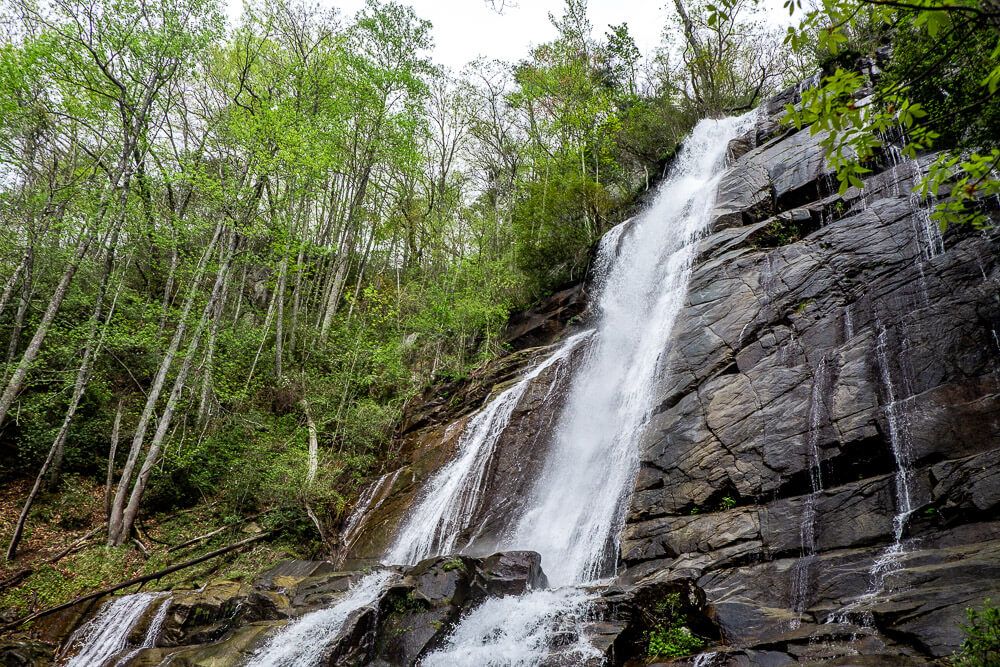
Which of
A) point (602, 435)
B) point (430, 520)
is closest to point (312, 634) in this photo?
point (430, 520)

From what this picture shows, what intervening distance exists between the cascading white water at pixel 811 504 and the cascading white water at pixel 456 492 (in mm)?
6162

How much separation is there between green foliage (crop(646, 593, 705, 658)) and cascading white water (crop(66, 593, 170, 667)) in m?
7.31

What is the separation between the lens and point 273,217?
507 inches

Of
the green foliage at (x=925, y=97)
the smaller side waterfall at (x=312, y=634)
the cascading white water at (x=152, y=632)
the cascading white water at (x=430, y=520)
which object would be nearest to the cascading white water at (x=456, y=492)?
the cascading white water at (x=430, y=520)

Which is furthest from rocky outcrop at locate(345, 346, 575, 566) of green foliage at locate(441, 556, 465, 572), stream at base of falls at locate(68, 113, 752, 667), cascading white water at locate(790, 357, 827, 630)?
cascading white water at locate(790, 357, 827, 630)

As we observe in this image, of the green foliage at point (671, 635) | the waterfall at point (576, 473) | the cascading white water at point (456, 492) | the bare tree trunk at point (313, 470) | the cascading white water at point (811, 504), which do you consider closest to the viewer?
the green foliage at point (671, 635)

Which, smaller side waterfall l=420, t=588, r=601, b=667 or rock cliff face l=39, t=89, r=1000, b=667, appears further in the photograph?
smaller side waterfall l=420, t=588, r=601, b=667

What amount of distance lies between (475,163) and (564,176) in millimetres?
6742

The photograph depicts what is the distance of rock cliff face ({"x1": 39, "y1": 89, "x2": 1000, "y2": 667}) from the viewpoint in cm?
511

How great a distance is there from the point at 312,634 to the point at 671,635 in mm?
4682

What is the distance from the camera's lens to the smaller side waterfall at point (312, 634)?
21.1 feet

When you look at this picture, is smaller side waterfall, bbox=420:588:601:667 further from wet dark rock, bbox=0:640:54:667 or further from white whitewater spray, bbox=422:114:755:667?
wet dark rock, bbox=0:640:54:667

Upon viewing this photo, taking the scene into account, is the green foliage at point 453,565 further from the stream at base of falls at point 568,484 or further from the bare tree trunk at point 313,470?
the bare tree trunk at point 313,470

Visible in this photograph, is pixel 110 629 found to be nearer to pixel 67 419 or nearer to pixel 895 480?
pixel 67 419
